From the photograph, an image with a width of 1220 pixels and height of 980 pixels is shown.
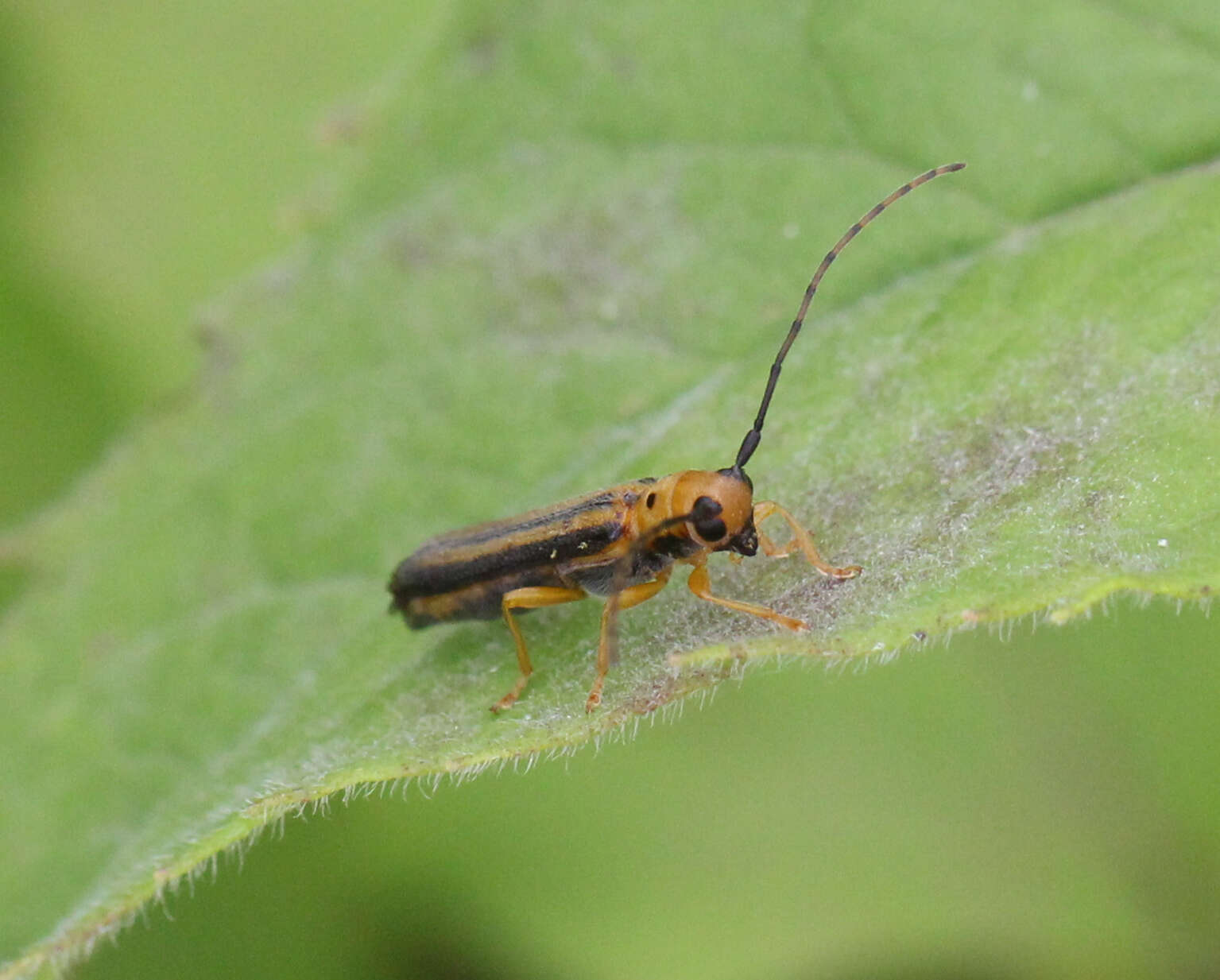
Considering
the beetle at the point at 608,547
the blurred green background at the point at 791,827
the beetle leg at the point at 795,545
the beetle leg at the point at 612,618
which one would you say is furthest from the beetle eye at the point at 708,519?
the blurred green background at the point at 791,827

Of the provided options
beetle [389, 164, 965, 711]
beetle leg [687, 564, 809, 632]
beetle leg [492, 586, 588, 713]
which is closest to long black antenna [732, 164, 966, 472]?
beetle [389, 164, 965, 711]

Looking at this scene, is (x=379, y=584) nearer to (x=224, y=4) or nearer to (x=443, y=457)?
(x=443, y=457)

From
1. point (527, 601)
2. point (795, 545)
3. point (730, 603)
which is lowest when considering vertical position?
point (730, 603)

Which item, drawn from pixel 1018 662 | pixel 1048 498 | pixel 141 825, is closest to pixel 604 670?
pixel 1048 498

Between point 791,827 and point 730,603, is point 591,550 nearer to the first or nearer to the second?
point 730,603

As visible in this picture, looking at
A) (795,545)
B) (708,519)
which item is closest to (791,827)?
(795,545)

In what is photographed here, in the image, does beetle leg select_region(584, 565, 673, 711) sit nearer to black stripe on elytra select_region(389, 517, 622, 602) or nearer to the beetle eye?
black stripe on elytra select_region(389, 517, 622, 602)

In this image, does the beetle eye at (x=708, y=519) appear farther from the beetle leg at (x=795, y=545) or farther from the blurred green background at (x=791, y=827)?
the blurred green background at (x=791, y=827)
